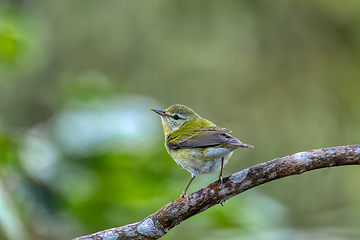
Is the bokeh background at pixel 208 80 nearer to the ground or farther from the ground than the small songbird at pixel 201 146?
farther from the ground

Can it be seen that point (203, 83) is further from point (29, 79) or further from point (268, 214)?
point (268, 214)

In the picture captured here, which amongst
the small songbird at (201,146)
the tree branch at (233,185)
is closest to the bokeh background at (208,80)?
the small songbird at (201,146)

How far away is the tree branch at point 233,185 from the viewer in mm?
1901

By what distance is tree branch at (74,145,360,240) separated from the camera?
190cm

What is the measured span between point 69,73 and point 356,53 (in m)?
4.53

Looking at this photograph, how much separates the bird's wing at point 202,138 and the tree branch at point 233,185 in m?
0.26

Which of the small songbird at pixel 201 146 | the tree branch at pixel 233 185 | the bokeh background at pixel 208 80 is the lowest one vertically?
the tree branch at pixel 233 185

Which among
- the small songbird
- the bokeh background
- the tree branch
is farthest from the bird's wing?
the bokeh background

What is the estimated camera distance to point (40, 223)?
3.63 m

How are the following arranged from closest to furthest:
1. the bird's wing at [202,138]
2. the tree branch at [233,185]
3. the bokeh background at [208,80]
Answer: the tree branch at [233,185] → the bird's wing at [202,138] → the bokeh background at [208,80]

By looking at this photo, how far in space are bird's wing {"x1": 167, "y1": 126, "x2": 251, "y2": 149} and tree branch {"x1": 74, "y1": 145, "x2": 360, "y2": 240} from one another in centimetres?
26

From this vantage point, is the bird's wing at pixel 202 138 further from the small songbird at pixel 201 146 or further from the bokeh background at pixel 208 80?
the bokeh background at pixel 208 80

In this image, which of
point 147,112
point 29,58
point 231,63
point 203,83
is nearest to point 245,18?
point 231,63

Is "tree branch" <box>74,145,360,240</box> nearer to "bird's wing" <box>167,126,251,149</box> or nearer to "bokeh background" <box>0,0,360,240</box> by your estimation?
"bird's wing" <box>167,126,251,149</box>
